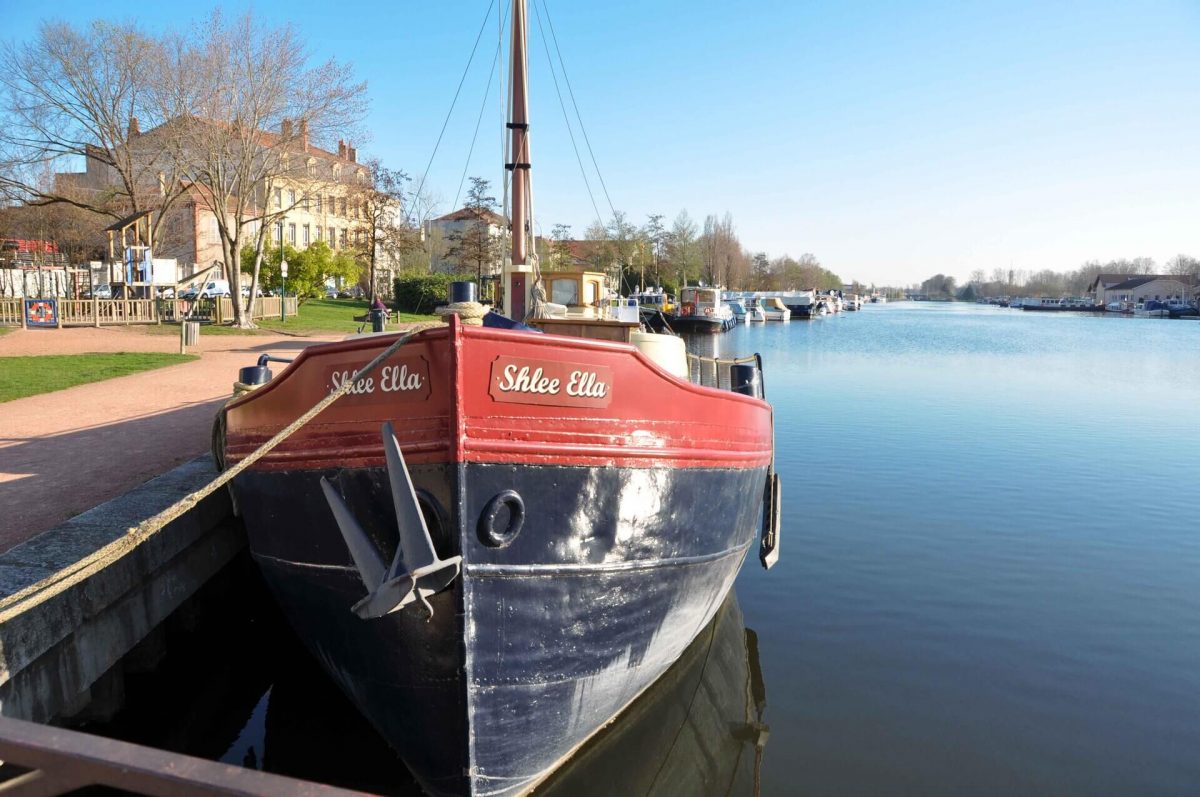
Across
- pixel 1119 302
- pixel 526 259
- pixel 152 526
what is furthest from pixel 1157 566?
pixel 1119 302

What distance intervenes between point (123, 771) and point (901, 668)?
664cm

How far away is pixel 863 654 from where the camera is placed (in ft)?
25.3

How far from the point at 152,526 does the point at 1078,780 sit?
621 cm

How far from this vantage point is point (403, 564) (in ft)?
14.5

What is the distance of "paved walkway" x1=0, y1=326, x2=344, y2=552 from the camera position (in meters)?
7.27

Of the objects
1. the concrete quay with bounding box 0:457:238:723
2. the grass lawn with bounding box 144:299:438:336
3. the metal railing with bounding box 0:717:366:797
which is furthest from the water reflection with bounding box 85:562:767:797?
the grass lawn with bounding box 144:299:438:336

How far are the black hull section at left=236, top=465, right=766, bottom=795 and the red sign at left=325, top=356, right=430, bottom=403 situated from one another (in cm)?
44

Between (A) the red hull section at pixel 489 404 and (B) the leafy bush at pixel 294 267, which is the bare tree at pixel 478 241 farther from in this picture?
(A) the red hull section at pixel 489 404

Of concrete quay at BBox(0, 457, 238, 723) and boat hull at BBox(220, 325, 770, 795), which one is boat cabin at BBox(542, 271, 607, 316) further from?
boat hull at BBox(220, 325, 770, 795)

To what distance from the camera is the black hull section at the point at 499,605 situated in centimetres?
472

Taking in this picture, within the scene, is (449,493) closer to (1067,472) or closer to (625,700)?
(625,700)

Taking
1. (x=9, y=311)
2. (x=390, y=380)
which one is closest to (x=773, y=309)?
(x=9, y=311)

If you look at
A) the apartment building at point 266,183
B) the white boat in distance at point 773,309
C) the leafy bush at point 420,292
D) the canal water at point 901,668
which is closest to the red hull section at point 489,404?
the canal water at point 901,668

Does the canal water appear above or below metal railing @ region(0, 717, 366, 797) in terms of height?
below
